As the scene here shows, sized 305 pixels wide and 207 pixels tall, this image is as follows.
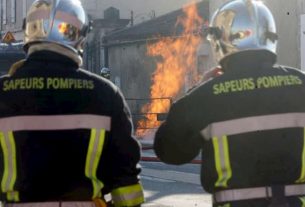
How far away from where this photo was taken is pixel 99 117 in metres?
3.77

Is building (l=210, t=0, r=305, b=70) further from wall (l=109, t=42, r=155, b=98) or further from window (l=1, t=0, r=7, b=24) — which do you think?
window (l=1, t=0, r=7, b=24)

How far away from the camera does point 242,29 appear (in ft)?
13.1

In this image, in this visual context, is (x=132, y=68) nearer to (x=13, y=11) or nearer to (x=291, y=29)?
(x=291, y=29)

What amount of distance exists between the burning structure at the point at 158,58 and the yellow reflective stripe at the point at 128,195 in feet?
71.7

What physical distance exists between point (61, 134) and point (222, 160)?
0.76m

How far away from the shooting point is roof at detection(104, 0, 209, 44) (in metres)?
30.4

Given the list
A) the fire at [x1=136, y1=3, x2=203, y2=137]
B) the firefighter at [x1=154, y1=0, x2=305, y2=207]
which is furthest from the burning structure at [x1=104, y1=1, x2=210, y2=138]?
the firefighter at [x1=154, y1=0, x2=305, y2=207]

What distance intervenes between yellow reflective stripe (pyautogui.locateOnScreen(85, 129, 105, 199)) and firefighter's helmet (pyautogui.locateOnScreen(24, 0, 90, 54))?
0.47m

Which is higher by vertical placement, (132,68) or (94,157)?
(132,68)

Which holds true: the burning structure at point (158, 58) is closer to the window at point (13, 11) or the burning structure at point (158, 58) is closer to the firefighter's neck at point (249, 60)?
the window at point (13, 11)

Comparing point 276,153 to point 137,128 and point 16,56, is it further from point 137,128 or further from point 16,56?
point 137,128

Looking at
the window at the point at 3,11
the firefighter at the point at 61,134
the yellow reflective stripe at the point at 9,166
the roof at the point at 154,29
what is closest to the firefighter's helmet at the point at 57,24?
the firefighter at the point at 61,134

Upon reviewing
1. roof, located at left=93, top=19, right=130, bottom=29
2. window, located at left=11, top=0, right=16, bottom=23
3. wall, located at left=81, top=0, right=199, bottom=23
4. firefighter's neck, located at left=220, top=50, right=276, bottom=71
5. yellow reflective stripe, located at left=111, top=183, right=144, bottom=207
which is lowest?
yellow reflective stripe, located at left=111, top=183, right=144, bottom=207

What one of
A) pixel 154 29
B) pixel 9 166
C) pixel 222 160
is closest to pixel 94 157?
pixel 9 166
